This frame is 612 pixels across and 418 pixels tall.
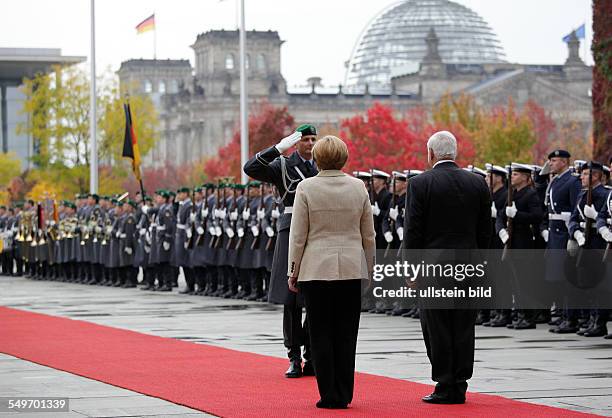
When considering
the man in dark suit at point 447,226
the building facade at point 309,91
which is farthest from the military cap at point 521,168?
the building facade at point 309,91

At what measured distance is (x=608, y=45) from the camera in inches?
1081

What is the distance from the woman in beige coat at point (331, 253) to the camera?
1091cm

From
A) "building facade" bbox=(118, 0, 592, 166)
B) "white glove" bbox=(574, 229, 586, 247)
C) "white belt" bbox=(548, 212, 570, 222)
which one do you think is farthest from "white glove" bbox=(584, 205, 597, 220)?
"building facade" bbox=(118, 0, 592, 166)

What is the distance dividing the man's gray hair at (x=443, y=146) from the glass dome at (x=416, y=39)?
145265 mm

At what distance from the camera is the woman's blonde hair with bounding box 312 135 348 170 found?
1109 centimetres

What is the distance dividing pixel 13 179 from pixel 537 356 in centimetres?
6638

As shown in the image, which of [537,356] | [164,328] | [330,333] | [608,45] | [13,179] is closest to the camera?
[330,333]

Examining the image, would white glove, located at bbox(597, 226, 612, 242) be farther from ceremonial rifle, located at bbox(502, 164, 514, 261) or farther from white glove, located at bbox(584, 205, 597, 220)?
ceremonial rifle, located at bbox(502, 164, 514, 261)

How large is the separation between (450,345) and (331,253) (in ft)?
3.56

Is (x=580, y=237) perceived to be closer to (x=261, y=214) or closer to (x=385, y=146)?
(x=261, y=214)

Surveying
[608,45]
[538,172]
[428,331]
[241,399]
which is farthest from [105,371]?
[608,45]

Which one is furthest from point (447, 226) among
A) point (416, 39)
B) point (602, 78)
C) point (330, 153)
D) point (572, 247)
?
point (416, 39)

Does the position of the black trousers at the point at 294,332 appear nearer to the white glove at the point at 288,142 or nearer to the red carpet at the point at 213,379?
the red carpet at the point at 213,379

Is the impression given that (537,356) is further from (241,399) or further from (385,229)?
(385,229)
